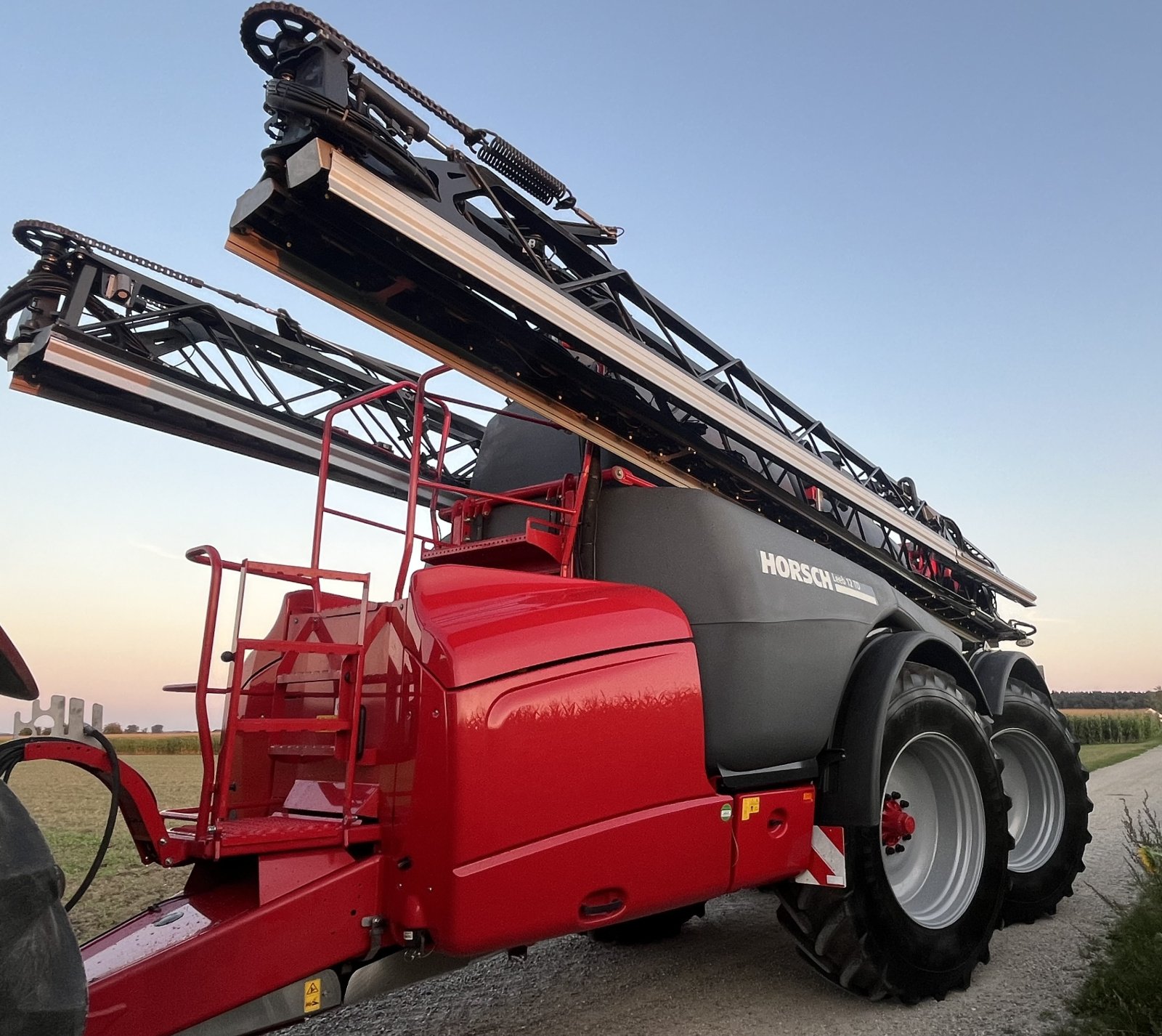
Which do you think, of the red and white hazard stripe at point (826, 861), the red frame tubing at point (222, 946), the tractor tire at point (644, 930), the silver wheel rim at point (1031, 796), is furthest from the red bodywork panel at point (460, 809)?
the silver wheel rim at point (1031, 796)

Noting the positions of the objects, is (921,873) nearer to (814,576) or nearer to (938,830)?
(938,830)

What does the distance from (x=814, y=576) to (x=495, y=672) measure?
1985 mm

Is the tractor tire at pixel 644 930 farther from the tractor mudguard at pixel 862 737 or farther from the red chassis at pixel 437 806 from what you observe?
the red chassis at pixel 437 806

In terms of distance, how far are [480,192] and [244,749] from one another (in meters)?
2.50

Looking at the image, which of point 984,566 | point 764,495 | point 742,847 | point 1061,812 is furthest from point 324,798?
point 984,566

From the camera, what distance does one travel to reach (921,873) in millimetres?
4785

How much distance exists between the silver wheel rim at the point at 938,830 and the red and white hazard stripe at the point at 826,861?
689 millimetres

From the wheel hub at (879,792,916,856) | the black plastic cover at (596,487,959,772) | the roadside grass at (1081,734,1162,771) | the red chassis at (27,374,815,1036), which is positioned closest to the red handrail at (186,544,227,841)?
the red chassis at (27,374,815,1036)

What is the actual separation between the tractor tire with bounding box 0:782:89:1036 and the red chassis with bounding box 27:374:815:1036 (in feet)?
2.01

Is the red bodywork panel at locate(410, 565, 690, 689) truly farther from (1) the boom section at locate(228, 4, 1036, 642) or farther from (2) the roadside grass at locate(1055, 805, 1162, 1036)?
(2) the roadside grass at locate(1055, 805, 1162, 1036)

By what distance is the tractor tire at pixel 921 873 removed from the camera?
4.07 m

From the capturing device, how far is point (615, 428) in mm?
4320

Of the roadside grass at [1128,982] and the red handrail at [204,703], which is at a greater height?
the red handrail at [204,703]

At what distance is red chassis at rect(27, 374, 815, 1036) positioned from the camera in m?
2.76
